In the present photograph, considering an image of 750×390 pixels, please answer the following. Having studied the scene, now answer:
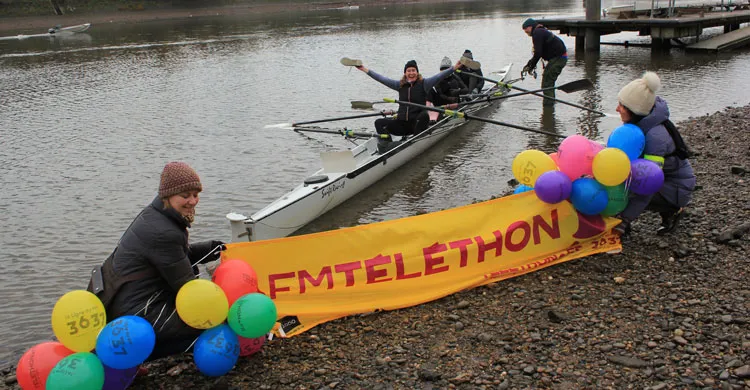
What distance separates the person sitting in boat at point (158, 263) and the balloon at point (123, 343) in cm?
24

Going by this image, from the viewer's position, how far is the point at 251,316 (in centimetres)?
439

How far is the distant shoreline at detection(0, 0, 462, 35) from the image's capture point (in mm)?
46906

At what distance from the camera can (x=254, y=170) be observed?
11406 millimetres

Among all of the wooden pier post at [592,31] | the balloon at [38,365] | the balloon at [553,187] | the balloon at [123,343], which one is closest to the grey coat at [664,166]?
the balloon at [553,187]

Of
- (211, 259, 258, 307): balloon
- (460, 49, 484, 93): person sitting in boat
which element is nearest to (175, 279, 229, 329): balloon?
(211, 259, 258, 307): balloon

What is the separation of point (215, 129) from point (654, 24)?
16.7 m

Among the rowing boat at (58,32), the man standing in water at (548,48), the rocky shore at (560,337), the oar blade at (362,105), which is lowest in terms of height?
the rocky shore at (560,337)

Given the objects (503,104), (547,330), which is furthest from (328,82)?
(547,330)

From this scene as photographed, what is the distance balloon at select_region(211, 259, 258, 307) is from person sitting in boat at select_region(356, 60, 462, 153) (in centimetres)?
607

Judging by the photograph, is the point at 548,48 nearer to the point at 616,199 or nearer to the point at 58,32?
the point at 616,199

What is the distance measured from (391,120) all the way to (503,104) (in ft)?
18.6

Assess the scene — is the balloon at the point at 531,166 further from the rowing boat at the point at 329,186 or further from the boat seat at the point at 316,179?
the boat seat at the point at 316,179

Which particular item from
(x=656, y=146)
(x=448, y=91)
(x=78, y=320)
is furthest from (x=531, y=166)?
(x=448, y=91)

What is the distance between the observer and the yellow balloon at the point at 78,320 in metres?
4.11
